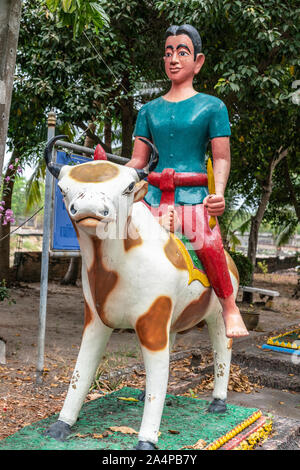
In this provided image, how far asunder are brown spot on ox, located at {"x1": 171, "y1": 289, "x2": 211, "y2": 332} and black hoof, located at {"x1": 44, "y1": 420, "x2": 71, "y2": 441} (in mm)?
772

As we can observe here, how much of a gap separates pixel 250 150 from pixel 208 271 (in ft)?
27.1

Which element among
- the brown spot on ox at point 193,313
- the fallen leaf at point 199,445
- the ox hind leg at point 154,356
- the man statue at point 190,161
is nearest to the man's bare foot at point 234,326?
the man statue at point 190,161

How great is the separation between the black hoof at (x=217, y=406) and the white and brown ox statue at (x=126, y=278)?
30.9 inches

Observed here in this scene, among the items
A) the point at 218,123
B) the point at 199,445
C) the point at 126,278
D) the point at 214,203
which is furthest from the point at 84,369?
the point at 218,123

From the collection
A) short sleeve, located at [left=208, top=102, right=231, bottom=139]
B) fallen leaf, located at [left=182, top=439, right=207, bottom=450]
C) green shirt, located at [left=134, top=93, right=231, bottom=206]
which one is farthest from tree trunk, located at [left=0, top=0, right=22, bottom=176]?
fallen leaf, located at [left=182, top=439, right=207, bottom=450]

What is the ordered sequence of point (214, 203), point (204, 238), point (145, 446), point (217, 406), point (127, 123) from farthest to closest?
point (127, 123), point (217, 406), point (204, 238), point (214, 203), point (145, 446)

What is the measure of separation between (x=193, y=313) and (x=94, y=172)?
1061mm

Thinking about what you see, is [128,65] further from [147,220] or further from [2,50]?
[147,220]

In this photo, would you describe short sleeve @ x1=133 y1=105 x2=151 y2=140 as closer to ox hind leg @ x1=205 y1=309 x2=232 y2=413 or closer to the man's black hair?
the man's black hair

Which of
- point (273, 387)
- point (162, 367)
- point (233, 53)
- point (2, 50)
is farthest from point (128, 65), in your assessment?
point (162, 367)

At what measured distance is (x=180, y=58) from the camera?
279 centimetres

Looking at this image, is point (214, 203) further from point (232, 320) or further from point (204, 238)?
point (232, 320)

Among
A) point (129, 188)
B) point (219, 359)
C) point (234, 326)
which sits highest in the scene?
point (129, 188)

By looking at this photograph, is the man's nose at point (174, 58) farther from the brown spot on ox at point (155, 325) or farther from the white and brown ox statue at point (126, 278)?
the brown spot on ox at point (155, 325)
